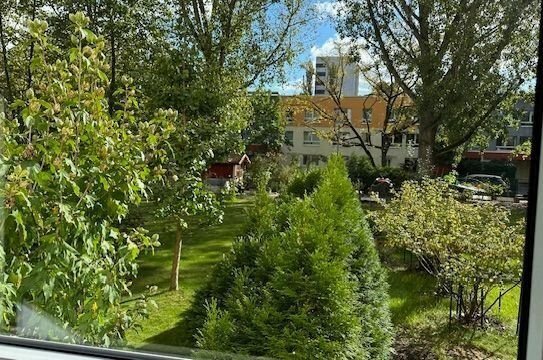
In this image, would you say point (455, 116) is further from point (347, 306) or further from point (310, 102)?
point (347, 306)

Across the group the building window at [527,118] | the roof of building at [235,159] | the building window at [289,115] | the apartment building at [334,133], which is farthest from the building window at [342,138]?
the building window at [527,118]

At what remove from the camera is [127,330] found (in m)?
1.19

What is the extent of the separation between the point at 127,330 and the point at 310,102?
614 millimetres

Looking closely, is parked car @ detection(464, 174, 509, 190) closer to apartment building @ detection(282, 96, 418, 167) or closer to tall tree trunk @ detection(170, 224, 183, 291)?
apartment building @ detection(282, 96, 418, 167)

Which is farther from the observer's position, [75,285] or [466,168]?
[75,285]

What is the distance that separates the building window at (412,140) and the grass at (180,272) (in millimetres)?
363

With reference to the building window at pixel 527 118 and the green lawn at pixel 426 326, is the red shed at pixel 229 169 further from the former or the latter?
the building window at pixel 527 118

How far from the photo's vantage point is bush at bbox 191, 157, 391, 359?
3.48ft

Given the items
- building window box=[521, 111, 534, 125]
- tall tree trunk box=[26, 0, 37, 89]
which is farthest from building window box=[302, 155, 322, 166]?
tall tree trunk box=[26, 0, 37, 89]

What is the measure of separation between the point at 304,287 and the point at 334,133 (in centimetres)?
31

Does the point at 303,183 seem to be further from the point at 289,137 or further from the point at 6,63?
the point at 6,63

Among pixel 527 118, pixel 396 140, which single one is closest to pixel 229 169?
pixel 396 140

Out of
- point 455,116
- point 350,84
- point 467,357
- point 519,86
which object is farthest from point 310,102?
point 467,357

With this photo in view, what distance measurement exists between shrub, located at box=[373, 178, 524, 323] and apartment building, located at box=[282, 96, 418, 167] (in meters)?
0.08
